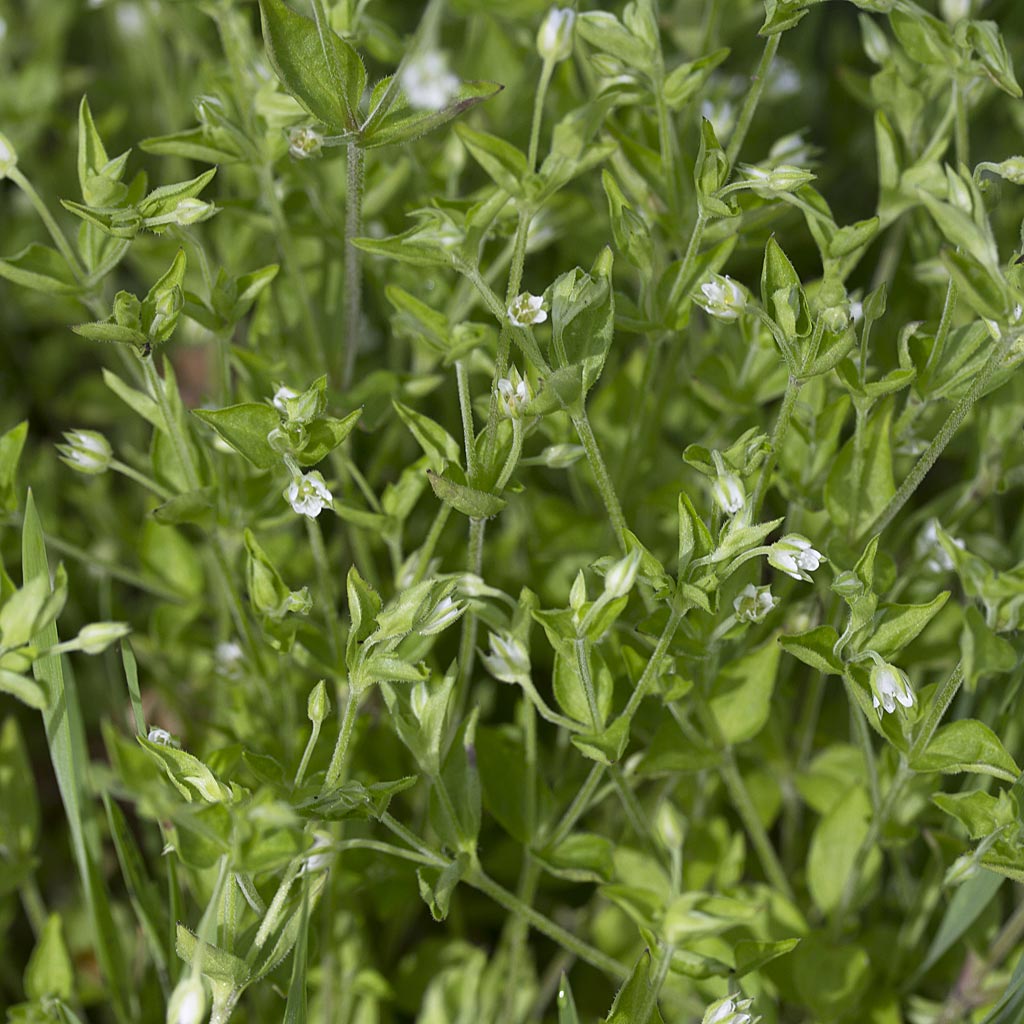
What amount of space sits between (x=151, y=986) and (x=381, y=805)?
1.44ft

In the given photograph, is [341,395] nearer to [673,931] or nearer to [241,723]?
[241,723]

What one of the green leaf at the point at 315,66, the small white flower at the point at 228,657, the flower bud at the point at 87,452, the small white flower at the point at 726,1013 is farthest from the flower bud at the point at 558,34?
the small white flower at the point at 726,1013

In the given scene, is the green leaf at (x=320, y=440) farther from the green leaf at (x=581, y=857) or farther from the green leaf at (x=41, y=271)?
the green leaf at (x=581, y=857)

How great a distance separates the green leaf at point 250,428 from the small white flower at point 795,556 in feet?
1.15

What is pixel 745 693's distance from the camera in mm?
986

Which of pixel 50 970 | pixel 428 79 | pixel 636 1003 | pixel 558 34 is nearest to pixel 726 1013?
pixel 636 1003

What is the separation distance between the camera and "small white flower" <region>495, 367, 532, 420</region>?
79cm

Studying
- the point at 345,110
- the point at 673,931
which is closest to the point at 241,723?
the point at 673,931

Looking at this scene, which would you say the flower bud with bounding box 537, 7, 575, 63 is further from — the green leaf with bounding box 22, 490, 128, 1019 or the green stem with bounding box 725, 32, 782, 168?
the green leaf with bounding box 22, 490, 128, 1019

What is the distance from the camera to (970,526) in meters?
1.25

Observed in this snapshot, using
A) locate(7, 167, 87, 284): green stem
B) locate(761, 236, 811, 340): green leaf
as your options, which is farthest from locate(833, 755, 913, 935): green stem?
locate(7, 167, 87, 284): green stem

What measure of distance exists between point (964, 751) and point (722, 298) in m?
0.36

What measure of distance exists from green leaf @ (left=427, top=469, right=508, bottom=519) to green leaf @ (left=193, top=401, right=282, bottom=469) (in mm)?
120

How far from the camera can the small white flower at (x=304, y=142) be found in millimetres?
935
